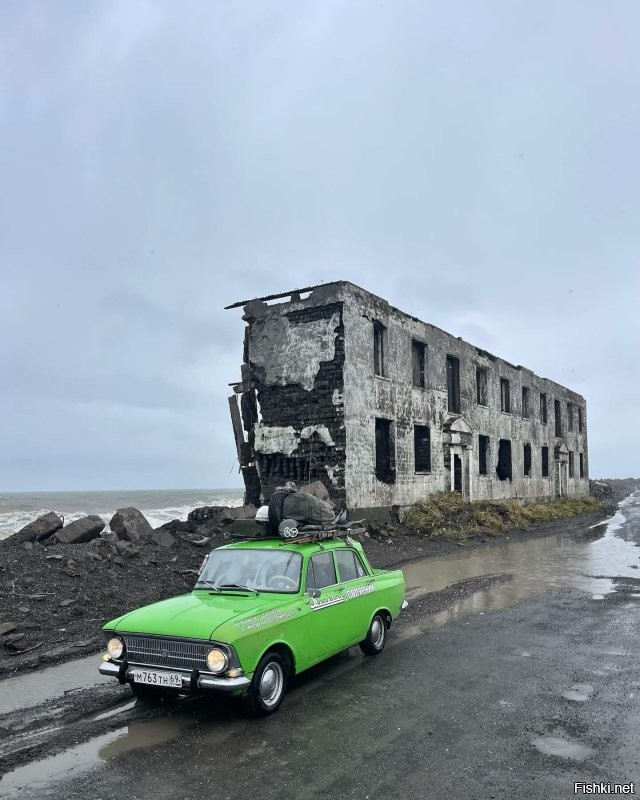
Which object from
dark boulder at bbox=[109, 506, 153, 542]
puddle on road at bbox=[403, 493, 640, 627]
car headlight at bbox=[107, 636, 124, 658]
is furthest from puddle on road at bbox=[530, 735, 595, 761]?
dark boulder at bbox=[109, 506, 153, 542]

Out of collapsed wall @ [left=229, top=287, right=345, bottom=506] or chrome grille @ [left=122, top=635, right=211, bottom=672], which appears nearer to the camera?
chrome grille @ [left=122, top=635, right=211, bottom=672]

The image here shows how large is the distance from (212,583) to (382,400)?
1484cm

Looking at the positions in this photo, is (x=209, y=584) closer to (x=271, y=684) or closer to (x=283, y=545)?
(x=283, y=545)

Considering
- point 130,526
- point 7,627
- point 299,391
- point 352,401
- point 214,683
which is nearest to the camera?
A: point 214,683

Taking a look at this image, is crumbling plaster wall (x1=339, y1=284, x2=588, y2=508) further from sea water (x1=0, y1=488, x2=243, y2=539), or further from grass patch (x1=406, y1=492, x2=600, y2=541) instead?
sea water (x1=0, y1=488, x2=243, y2=539)

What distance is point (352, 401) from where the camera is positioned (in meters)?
19.4

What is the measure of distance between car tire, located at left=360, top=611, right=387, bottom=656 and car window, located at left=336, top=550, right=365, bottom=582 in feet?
1.86

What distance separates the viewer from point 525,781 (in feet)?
14.1

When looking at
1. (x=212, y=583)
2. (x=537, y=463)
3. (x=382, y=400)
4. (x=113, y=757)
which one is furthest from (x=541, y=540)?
(x=113, y=757)

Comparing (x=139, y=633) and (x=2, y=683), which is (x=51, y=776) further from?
(x=2, y=683)

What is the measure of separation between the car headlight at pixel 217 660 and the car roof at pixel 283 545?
5.47 ft

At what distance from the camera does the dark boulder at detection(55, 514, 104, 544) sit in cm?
1318

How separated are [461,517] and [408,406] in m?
4.37
